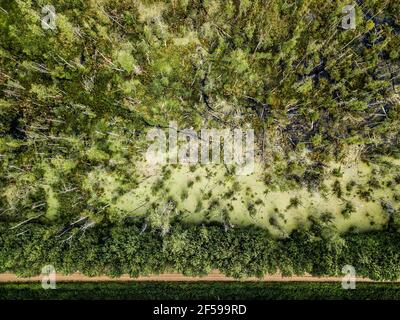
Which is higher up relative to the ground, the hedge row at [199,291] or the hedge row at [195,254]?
the hedge row at [195,254]

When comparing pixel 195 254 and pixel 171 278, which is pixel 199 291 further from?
pixel 195 254

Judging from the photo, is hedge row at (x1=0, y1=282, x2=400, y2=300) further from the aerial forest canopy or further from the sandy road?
the aerial forest canopy

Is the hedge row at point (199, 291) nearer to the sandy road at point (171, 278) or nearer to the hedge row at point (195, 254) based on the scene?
the sandy road at point (171, 278)

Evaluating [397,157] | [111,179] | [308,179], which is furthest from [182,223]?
[397,157]

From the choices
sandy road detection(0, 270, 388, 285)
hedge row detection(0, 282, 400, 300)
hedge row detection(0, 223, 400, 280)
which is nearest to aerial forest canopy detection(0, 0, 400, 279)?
hedge row detection(0, 223, 400, 280)

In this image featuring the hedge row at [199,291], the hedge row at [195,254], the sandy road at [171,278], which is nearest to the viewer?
the hedge row at [195,254]

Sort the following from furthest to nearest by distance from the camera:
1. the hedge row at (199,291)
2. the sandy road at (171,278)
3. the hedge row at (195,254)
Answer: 1. the sandy road at (171,278)
2. the hedge row at (199,291)
3. the hedge row at (195,254)

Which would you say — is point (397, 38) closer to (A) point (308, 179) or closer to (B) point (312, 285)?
(A) point (308, 179)

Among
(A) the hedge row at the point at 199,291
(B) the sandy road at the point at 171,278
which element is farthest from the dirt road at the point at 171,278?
(A) the hedge row at the point at 199,291
